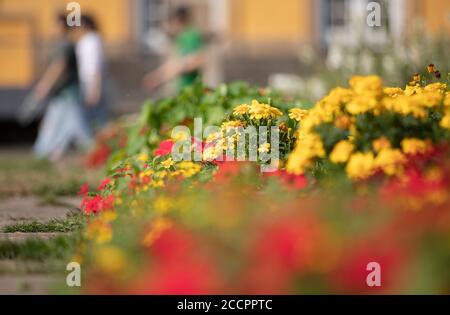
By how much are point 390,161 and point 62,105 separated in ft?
33.0

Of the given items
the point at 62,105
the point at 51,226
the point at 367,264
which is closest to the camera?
the point at 367,264

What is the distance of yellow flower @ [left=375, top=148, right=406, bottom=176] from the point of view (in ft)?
14.1

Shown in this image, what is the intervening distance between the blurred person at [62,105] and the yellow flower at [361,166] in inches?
372

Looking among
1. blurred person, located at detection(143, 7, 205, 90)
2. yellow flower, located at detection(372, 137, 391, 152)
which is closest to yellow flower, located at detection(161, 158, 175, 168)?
yellow flower, located at detection(372, 137, 391, 152)

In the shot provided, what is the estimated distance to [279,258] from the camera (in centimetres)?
357

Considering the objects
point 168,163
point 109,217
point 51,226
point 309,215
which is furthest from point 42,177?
point 309,215

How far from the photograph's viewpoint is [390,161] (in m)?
4.29

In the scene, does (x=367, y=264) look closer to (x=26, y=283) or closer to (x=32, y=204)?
(x=26, y=283)

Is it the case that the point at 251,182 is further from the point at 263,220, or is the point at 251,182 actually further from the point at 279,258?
the point at 279,258

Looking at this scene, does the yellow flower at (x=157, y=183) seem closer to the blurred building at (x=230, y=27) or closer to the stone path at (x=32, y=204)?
the stone path at (x=32, y=204)

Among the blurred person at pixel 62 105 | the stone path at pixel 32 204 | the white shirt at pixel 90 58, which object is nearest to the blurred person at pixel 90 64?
the white shirt at pixel 90 58

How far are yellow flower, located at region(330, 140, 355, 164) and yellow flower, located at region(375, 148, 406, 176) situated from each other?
115 millimetres

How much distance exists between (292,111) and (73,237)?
1333 mm

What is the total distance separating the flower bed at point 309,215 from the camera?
3.59 m
